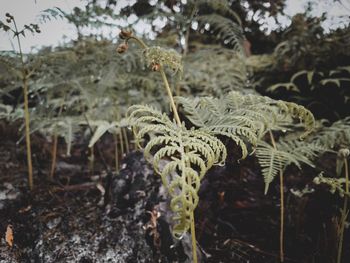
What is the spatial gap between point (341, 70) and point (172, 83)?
195 cm

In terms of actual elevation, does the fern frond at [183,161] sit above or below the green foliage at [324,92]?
below

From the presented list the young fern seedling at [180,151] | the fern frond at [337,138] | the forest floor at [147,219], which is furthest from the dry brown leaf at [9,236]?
the fern frond at [337,138]

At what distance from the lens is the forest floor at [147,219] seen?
1.70m

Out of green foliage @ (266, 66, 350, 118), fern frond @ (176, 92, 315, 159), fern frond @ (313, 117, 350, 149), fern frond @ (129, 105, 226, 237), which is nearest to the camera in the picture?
fern frond @ (129, 105, 226, 237)

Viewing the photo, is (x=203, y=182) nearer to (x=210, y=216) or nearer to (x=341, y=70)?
(x=210, y=216)

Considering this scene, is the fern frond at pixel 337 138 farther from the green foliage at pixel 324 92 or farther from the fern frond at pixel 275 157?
the green foliage at pixel 324 92

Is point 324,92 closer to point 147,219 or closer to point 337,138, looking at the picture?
point 337,138

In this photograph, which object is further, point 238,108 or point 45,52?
point 45,52

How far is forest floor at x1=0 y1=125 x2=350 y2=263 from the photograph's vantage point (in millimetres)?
1699

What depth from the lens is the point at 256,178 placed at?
2.64 metres

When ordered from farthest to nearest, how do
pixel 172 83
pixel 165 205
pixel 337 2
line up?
1. pixel 337 2
2. pixel 172 83
3. pixel 165 205

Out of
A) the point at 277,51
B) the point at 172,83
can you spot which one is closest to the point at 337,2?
the point at 277,51

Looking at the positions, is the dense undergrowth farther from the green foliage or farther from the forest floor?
the forest floor

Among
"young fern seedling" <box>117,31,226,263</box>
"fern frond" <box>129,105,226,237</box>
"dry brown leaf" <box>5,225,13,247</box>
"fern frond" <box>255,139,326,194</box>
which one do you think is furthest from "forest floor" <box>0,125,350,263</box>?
"fern frond" <box>129,105,226,237</box>
